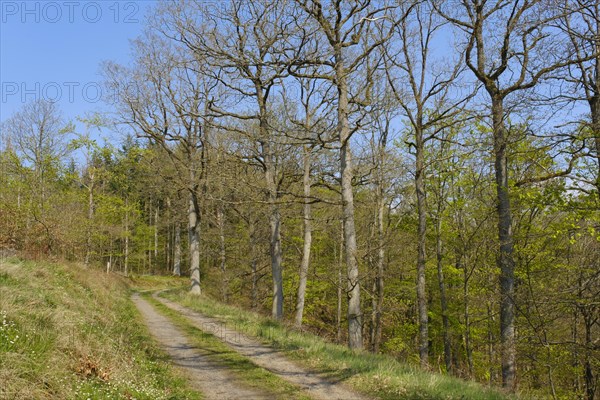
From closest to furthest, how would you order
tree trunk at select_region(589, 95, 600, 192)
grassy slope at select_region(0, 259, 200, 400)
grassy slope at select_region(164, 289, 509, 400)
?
1. grassy slope at select_region(0, 259, 200, 400)
2. grassy slope at select_region(164, 289, 509, 400)
3. tree trunk at select_region(589, 95, 600, 192)

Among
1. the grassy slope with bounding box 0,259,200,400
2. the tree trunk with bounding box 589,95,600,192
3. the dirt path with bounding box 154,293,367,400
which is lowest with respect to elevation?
the dirt path with bounding box 154,293,367,400

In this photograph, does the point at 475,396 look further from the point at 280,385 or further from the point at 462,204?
the point at 462,204

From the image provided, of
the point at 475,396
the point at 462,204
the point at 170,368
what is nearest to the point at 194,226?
the point at 462,204

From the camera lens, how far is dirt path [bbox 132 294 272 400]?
23.7 feet

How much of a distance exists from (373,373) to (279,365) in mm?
2162

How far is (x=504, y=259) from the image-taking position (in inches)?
501

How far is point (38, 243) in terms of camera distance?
15.9 metres

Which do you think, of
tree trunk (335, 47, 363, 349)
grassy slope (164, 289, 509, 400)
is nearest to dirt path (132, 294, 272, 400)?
grassy slope (164, 289, 509, 400)

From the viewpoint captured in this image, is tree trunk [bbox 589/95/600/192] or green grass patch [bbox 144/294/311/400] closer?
green grass patch [bbox 144/294/311/400]

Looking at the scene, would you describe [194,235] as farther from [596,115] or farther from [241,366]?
[596,115]

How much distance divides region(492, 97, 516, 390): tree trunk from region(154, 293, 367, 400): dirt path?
6.36m

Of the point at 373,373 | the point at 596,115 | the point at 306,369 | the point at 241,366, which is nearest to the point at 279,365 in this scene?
the point at 306,369

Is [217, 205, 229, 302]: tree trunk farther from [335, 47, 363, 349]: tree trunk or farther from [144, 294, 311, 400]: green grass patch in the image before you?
[335, 47, 363, 349]: tree trunk

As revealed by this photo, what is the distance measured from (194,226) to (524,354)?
1826cm
